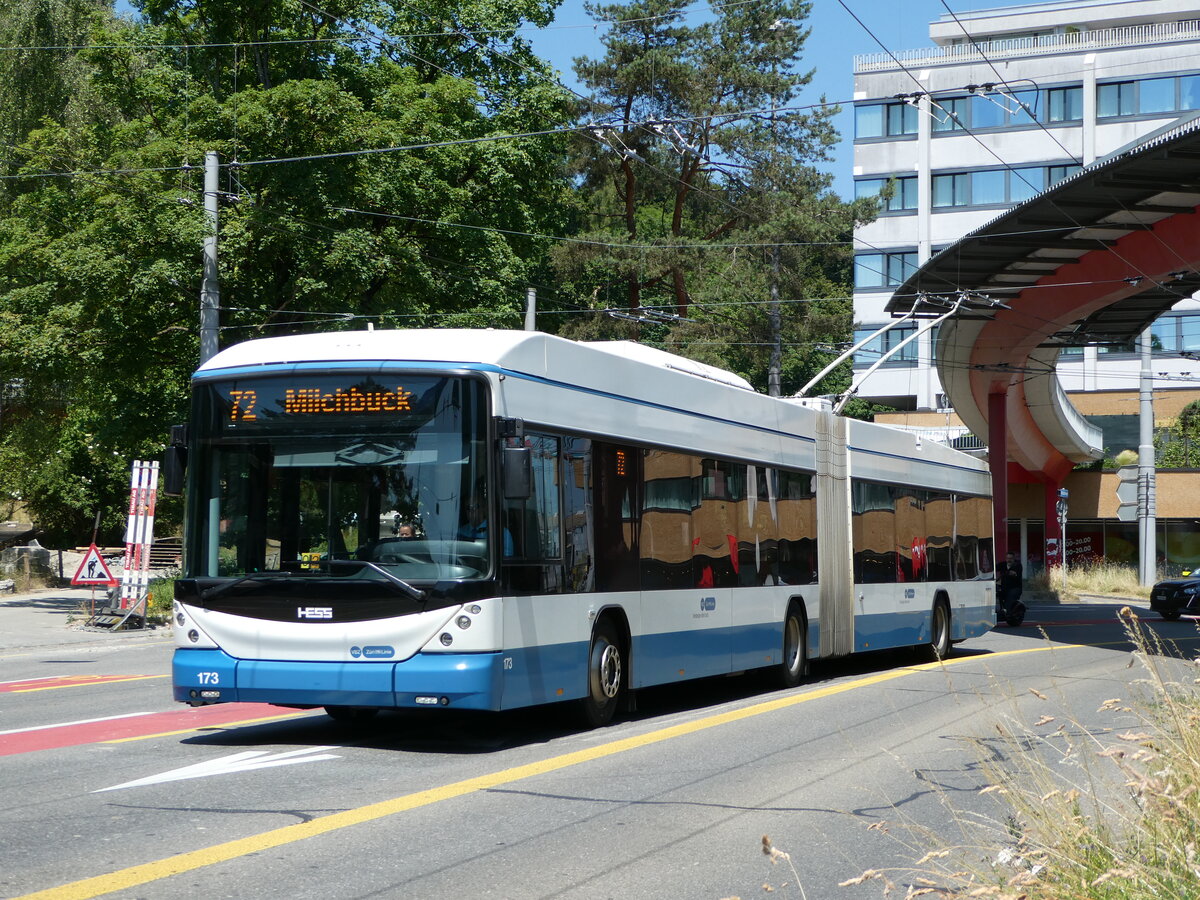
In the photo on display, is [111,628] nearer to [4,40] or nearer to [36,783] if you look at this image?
[36,783]

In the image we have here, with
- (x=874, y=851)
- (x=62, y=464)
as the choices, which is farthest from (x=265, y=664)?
(x=62, y=464)

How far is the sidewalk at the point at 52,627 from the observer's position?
22.6 meters

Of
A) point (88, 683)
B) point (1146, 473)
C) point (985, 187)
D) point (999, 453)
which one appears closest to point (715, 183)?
point (999, 453)

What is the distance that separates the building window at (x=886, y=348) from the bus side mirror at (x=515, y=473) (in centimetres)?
6160

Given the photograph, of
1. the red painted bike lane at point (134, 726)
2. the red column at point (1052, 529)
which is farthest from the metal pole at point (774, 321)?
the red painted bike lane at point (134, 726)

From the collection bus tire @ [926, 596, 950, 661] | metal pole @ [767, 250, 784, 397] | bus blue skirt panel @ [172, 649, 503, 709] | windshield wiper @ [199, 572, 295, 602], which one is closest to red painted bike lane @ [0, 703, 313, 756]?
bus blue skirt panel @ [172, 649, 503, 709]

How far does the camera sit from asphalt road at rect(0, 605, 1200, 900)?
20.6ft

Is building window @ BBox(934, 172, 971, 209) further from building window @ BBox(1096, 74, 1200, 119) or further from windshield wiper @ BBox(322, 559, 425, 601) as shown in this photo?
windshield wiper @ BBox(322, 559, 425, 601)

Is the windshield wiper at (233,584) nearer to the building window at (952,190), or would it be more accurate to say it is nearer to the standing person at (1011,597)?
the standing person at (1011,597)

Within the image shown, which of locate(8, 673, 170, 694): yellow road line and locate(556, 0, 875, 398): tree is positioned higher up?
locate(556, 0, 875, 398): tree

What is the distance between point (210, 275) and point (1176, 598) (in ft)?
78.7

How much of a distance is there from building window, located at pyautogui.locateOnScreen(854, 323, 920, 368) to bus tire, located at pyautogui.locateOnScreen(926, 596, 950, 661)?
162ft

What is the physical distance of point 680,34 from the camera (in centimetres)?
4731

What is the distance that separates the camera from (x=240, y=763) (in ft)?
30.7
